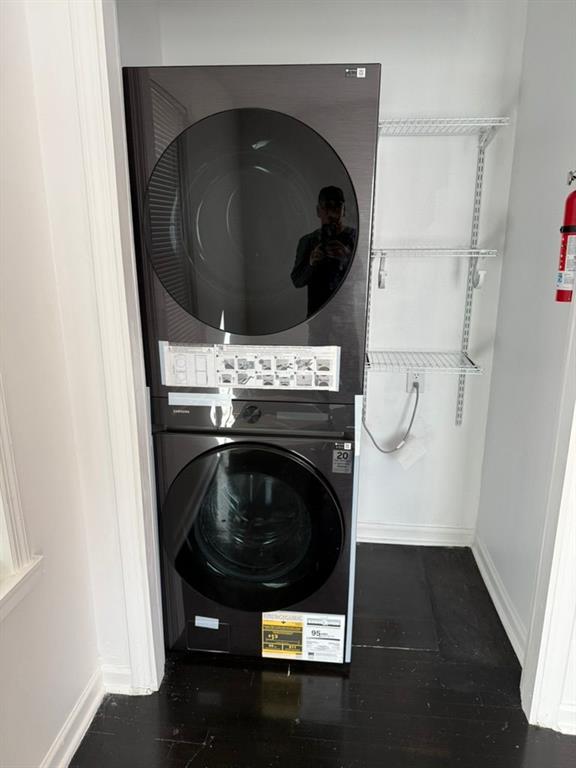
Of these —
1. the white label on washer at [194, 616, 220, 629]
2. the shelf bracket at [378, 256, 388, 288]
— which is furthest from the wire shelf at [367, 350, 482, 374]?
the white label on washer at [194, 616, 220, 629]

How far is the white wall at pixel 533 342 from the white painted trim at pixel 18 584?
1.33 metres

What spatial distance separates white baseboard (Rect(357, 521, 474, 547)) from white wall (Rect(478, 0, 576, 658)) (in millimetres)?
267

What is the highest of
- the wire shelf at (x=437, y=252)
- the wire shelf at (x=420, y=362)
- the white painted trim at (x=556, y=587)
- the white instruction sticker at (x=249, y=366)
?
the wire shelf at (x=437, y=252)

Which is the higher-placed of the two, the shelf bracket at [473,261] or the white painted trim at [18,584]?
the shelf bracket at [473,261]

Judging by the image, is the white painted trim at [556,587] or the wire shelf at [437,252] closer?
the white painted trim at [556,587]

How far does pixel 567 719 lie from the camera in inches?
61.1

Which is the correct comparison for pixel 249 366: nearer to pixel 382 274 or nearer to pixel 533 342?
pixel 382 274

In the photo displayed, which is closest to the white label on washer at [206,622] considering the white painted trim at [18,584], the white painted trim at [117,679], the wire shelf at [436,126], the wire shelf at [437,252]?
the white painted trim at [117,679]

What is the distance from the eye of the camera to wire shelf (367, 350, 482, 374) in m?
1.97

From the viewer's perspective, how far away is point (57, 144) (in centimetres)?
128

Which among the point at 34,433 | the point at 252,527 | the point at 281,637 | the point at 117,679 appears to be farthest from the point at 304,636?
the point at 34,433

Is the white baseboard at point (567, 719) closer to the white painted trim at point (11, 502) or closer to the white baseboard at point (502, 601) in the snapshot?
the white baseboard at point (502, 601)

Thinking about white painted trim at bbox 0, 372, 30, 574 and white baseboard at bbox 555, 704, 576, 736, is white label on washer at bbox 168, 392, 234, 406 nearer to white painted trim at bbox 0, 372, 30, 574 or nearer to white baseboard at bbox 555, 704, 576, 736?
white painted trim at bbox 0, 372, 30, 574

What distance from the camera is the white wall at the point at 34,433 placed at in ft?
3.83
